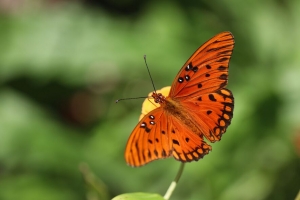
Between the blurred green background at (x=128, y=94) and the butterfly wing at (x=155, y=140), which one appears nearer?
the butterfly wing at (x=155, y=140)

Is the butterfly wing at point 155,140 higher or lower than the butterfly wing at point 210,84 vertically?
lower

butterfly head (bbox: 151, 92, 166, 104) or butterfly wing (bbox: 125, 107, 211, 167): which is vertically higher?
butterfly head (bbox: 151, 92, 166, 104)

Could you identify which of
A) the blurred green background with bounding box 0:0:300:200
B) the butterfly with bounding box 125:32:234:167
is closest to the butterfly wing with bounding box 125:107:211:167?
the butterfly with bounding box 125:32:234:167

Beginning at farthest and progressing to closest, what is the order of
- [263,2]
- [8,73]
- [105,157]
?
1. [263,2]
2. [8,73]
3. [105,157]

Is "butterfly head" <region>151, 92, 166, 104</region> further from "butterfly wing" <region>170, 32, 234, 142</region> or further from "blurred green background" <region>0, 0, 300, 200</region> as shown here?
"blurred green background" <region>0, 0, 300, 200</region>

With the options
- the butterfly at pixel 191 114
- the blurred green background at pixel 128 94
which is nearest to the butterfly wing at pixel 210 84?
the butterfly at pixel 191 114

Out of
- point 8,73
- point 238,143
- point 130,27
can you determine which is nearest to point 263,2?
point 130,27

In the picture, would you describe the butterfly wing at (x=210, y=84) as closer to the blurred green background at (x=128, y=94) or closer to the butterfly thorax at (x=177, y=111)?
the butterfly thorax at (x=177, y=111)

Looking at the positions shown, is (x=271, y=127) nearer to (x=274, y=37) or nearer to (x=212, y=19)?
(x=274, y=37)
